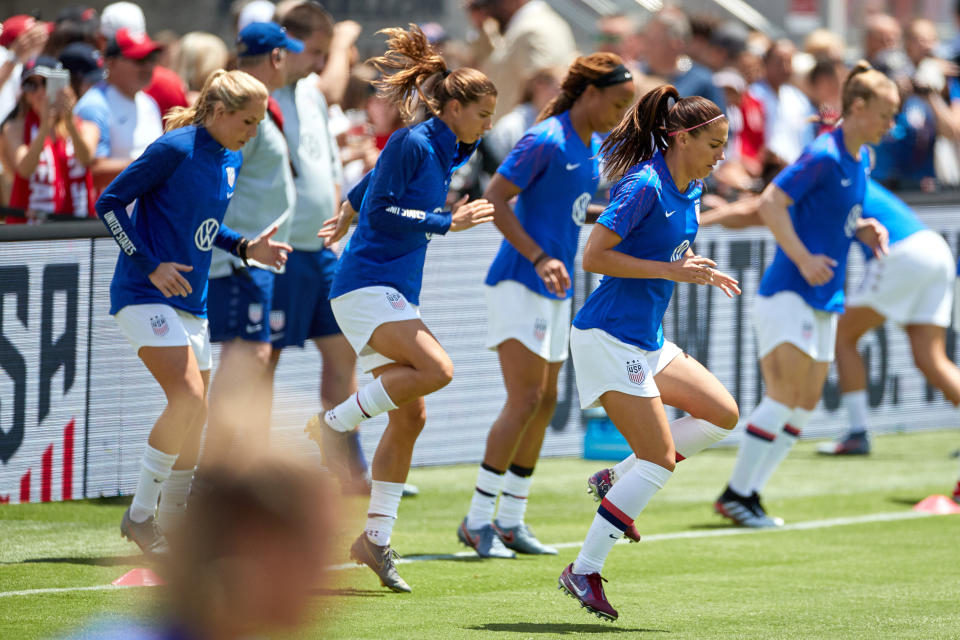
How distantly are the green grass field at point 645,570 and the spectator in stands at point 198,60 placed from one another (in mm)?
3487

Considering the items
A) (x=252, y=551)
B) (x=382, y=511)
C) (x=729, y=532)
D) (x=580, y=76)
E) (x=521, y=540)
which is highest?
(x=252, y=551)

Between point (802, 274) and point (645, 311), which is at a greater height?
point (645, 311)

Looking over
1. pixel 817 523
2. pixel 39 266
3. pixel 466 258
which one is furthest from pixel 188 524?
pixel 466 258

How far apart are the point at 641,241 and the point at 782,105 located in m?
7.96

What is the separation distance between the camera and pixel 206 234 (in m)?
6.57

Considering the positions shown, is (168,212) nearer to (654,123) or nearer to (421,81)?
(421,81)

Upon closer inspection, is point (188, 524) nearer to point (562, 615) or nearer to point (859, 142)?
point (562, 615)

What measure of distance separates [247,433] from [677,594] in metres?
4.46

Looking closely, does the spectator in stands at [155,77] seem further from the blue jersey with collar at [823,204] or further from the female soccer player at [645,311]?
the female soccer player at [645,311]

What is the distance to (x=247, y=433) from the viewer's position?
2240 millimetres

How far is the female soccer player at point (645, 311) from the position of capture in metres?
5.80

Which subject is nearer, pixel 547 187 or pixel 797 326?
pixel 547 187

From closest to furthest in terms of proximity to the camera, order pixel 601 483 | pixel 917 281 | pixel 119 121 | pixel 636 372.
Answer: pixel 636 372 < pixel 601 483 < pixel 119 121 < pixel 917 281

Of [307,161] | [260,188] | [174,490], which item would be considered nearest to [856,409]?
[307,161]
